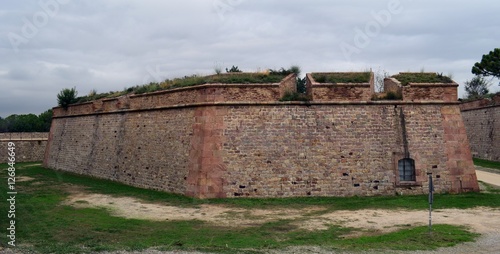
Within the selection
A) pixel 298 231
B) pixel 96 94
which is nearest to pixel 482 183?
pixel 298 231

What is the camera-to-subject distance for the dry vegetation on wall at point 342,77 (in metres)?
Result: 15.7

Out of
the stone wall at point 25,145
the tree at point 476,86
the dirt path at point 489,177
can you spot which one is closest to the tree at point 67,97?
the stone wall at point 25,145

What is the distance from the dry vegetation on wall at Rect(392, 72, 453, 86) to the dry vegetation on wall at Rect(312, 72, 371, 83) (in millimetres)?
1450

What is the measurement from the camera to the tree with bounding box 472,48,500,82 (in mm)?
33562

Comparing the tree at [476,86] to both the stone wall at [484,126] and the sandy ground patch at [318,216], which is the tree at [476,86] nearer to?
the stone wall at [484,126]

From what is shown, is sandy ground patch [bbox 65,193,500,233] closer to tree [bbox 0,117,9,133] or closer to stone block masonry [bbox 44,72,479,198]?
stone block masonry [bbox 44,72,479,198]

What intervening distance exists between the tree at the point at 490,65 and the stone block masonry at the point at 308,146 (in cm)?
2258

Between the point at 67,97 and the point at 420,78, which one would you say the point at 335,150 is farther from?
the point at 67,97

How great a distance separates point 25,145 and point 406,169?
2948 centimetres

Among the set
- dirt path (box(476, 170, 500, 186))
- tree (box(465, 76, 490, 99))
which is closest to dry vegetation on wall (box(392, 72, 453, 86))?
dirt path (box(476, 170, 500, 186))

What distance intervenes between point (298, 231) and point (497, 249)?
4066 millimetres

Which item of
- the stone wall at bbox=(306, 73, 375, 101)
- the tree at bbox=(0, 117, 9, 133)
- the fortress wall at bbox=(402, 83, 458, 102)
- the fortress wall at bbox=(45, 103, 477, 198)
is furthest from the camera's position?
the tree at bbox=(0, 117, 9, 133)

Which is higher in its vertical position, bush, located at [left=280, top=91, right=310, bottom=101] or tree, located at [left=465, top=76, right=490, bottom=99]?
tree, located at [left=465, top=76, right=490, bottom=99]

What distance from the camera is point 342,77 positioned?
1609 cm
